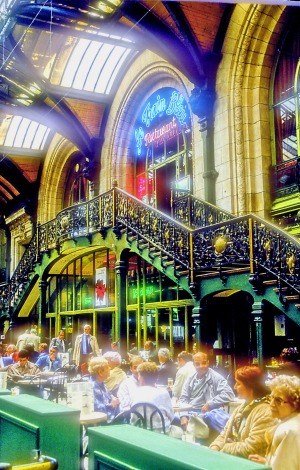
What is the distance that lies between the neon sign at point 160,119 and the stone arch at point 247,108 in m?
2.64

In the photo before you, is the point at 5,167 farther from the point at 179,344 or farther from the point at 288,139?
the point at 288,139

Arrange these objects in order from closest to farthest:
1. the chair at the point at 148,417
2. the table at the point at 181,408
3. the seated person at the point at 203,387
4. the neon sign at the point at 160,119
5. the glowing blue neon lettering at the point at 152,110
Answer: the chair at the point at 148,417 < the table at the point at 181,408 < the seated person at the point at 203,387 < the neon sign at the point at 160,119 < the glowing blue neon lettering at the point at 152,110

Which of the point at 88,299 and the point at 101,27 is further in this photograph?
the point at 88,299

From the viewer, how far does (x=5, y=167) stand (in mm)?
26047

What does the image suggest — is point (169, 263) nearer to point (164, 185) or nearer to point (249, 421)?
point (164, 185)

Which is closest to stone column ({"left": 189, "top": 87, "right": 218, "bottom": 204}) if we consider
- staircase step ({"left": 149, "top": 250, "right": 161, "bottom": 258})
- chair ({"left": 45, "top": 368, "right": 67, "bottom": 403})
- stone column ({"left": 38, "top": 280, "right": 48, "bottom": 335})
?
staircase step ({"left": 149, "top": 250, "right": 161, "bottom": 258})

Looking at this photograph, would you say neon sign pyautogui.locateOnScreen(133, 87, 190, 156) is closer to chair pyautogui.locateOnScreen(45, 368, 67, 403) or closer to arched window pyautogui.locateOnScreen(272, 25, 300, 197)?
arched window pyautogui.locateOnScreen(272, 25, 300, 197)

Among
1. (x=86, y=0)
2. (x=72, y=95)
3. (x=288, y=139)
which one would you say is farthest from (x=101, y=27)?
(x=288, y=139)

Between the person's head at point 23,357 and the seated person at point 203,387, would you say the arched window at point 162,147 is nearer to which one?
the person's head at point 23,357

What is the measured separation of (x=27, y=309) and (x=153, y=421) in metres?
17.4

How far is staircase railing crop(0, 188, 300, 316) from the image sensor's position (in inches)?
405

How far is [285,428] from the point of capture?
3795 mm

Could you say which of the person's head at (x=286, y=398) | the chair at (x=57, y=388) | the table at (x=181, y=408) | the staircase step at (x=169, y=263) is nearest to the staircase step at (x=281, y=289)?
the table at (x=181, y=408)

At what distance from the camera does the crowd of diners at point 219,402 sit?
405 centimetres
